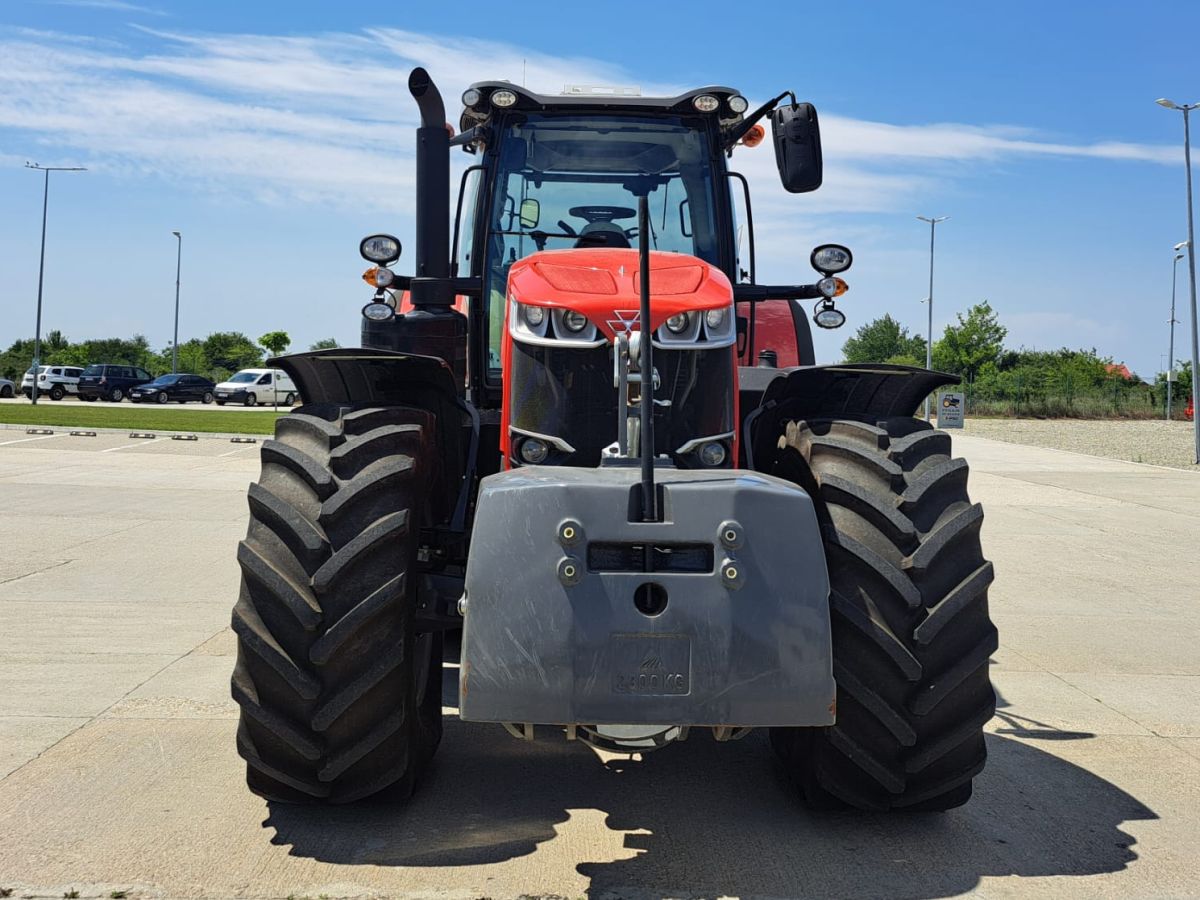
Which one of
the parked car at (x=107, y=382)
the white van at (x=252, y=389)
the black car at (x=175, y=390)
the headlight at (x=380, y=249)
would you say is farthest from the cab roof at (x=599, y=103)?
the parked car at (x=107, y=382)

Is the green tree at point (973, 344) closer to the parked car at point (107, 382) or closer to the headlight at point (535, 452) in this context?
the parked car at point (107, 382)

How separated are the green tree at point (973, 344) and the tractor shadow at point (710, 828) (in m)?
70.9

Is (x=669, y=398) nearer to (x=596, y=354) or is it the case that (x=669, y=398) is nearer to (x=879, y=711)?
(x=596, y=354)

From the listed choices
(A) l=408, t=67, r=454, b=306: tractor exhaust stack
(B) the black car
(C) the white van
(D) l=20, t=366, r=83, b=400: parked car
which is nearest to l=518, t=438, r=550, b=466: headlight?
(A) l=408, t=67, r=454, b=306: tractor exhaust stack

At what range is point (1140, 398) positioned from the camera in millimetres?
56188

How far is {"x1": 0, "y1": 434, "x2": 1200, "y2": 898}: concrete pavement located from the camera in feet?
12.8

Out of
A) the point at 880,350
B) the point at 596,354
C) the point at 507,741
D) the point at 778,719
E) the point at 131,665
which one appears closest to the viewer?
the point at 778,719

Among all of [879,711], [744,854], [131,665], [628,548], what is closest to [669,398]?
[628,548]

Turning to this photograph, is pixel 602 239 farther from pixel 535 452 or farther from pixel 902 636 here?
pixel 902 636

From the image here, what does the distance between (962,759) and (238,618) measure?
248cm

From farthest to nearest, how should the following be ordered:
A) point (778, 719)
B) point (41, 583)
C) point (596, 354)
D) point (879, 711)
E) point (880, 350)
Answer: point (880, 350), point (41, 583), point (596, 354), point (879, 711), point (778, 719)

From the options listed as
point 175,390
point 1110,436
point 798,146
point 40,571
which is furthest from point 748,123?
point 175,390

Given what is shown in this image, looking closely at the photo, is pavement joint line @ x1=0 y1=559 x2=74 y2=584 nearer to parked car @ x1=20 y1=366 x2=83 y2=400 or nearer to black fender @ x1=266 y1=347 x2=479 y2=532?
black fender @ x1=266 y1=347 x2=479 y2=532

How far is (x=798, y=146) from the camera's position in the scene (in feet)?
17.3
